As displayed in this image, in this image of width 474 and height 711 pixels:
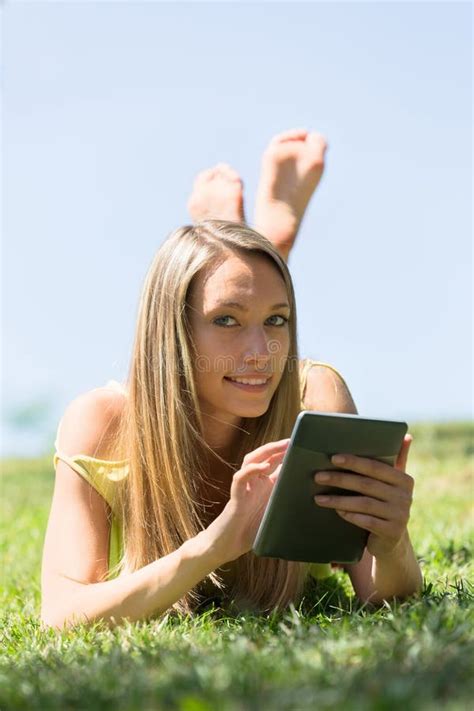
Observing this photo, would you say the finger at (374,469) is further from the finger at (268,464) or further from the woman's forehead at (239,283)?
the woman's forehead at (239,283)

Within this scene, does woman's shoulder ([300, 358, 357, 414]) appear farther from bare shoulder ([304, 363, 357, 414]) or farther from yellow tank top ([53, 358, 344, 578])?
yellow tank top ([53, 358, 344, 578])

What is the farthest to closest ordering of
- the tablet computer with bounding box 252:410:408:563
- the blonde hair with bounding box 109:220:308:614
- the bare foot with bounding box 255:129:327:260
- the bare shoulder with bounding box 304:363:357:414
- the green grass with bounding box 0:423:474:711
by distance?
the bare foot with bounding box 255:129:327:260 → the bare shoulder with bounding box 304:363:357:414 → the blonde hair with bounding box 109:220:308:614 → the tablet computer with bounding box 252:410:408:563 → the green grass with bounding box 0:423:474:711

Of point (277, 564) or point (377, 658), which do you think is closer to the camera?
point (377, 658)

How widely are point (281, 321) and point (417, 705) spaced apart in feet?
6.32

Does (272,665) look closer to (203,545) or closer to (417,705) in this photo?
(417,705)

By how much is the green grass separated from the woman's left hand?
26 centimetres

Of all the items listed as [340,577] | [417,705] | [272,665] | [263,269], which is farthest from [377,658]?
[340,577]

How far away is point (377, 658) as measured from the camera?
2.26m

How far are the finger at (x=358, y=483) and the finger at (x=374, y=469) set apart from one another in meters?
0.02

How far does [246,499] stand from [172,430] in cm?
65

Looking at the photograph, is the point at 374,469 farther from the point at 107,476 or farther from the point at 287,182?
the point at 287,182

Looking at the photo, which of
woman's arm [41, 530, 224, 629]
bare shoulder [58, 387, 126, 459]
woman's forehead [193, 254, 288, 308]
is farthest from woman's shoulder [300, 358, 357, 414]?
woman's arm [41, 530, 224, 629]

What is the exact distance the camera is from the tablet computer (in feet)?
9.51

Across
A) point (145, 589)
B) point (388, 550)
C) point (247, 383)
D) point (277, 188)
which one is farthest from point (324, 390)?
point (277, 188)
